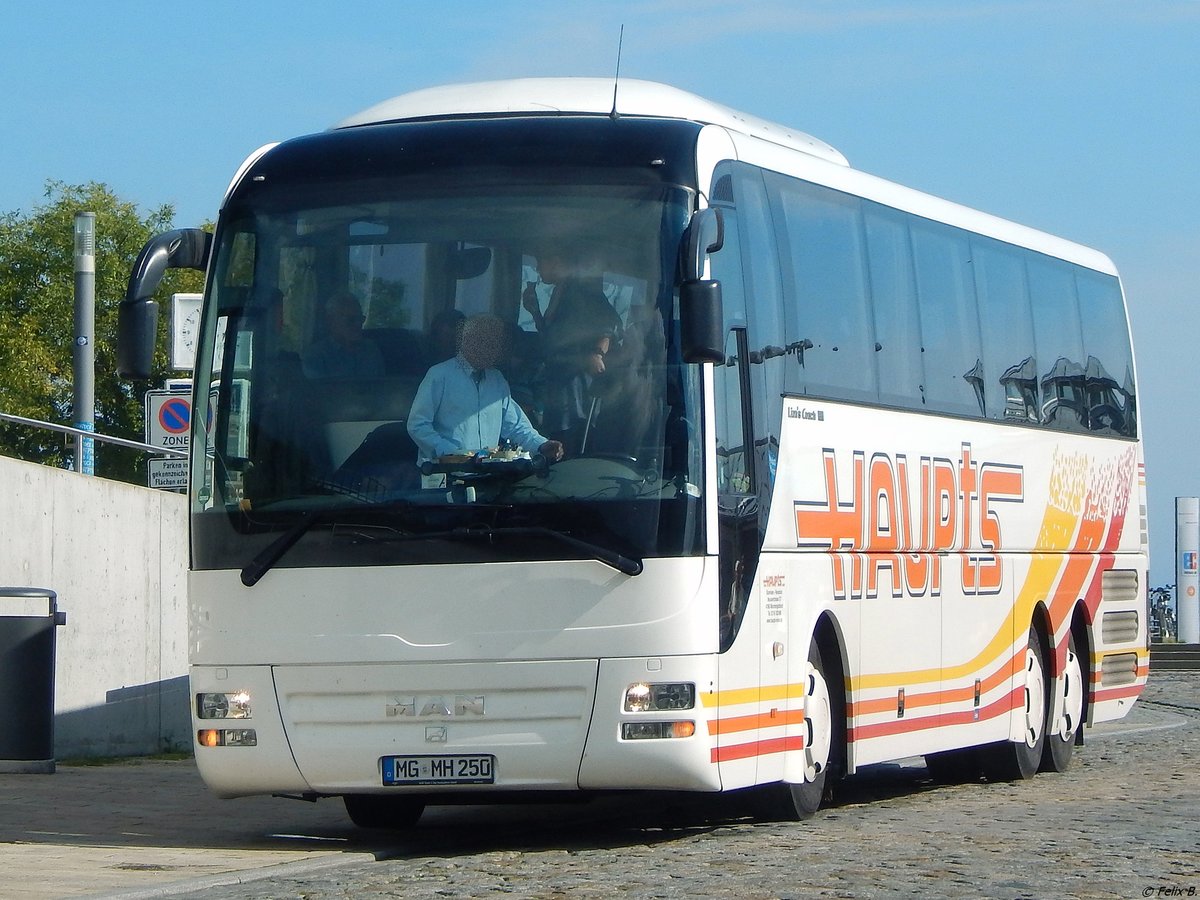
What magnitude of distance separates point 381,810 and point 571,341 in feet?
10.8

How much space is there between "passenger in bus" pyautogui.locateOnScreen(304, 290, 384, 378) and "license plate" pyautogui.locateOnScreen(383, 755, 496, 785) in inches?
75.0

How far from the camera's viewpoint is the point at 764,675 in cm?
1184

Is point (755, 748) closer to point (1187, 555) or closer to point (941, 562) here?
point (941, 562)

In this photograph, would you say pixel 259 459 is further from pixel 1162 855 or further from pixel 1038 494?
pixel 1038 494

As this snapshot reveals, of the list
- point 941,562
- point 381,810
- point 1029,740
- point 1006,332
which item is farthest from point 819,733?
point 1006,332

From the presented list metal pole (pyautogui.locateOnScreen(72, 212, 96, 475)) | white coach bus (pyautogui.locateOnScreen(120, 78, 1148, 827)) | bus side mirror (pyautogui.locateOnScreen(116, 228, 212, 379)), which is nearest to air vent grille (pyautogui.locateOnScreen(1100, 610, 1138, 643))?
white coach bus (pyautogui.locateOnScreen(120, 78, 1148, 827))

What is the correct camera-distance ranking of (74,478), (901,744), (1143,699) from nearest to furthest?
(901,744) → (74,478) → (1143,699)

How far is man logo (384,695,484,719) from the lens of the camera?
11.1 m

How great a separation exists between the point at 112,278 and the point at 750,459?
46.5 meters

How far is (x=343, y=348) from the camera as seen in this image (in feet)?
37.7

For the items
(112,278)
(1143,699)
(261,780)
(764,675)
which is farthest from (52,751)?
(112,278)

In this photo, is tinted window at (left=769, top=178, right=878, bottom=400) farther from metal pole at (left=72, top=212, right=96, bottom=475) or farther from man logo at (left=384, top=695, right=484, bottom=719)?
metal pole at (left=72, top=212, right=96, bottom=475)

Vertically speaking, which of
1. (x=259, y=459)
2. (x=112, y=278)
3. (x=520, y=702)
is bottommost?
(x=520, y=702)

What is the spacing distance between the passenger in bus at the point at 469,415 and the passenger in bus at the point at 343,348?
341 millimetres
